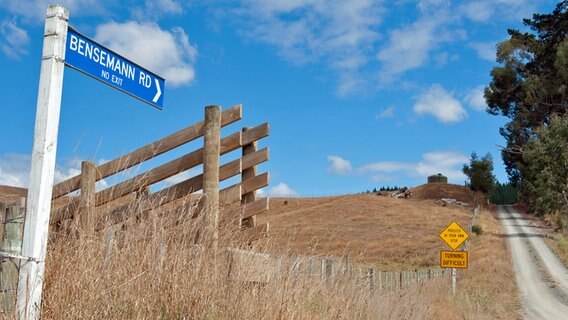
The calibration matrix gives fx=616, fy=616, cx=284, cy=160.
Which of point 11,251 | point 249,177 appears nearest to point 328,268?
point 249,177

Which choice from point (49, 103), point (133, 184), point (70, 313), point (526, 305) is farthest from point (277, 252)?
point (526, 305)

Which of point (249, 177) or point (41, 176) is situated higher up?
point (249, 177)

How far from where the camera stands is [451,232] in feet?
65.1

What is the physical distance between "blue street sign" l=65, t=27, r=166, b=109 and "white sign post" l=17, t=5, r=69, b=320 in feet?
0.33

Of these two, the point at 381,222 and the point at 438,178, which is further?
the point at 438,178

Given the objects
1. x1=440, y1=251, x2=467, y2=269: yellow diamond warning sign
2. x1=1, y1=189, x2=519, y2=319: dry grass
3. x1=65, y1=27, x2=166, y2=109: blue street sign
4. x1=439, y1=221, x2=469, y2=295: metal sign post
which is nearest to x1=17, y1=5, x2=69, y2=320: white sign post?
x1=65, y1=27, x2=166, y2=109: blue street sign

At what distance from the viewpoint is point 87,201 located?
5.43 m

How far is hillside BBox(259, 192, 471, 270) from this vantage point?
105 ft

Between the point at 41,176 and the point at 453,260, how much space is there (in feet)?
54.6

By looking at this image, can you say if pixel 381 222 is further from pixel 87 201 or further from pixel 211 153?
pixel 87 201

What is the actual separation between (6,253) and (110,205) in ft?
5.98

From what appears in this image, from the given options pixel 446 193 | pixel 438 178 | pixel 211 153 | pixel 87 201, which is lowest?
pixel 87 201

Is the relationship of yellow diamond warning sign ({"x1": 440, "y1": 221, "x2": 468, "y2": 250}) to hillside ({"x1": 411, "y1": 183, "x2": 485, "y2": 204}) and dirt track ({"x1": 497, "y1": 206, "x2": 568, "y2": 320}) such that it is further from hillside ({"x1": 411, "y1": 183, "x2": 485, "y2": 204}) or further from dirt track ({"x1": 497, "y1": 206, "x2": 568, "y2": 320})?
Result: hillside ({"x1": 411, "y1": 183, "x2": 485, "y2": 204})

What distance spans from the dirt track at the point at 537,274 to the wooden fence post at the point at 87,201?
580 inches
